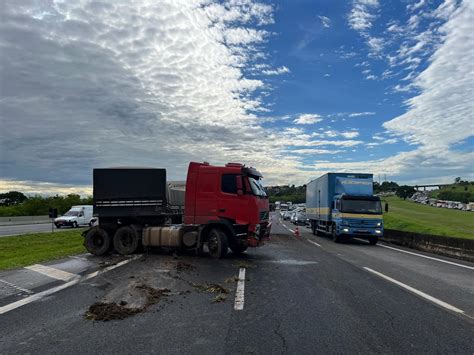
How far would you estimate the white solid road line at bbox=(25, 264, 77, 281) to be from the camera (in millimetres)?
10141

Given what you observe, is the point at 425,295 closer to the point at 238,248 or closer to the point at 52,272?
the point at 238,248

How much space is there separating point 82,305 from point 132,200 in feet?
28.4

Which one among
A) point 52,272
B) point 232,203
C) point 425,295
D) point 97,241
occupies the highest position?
point 232,203

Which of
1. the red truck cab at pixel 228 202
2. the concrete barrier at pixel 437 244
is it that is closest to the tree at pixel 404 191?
the concrete barrier at pixel 437 244

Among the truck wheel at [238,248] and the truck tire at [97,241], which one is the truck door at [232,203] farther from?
the truck tire at [97,241]

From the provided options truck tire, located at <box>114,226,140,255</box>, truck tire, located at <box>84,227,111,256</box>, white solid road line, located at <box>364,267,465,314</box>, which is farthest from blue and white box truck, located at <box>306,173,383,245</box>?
truck tire, located at <box>84,227,111,256</box>

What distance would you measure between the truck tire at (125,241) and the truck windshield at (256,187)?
4.58 m

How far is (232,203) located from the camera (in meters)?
14.2

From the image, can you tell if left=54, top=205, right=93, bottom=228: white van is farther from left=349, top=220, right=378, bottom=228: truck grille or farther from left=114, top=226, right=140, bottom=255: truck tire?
left=349, top=220, right=378, bottom=228: truck grille

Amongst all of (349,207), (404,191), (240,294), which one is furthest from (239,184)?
(404,191)

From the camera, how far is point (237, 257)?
14.8m

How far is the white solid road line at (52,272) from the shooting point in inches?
399

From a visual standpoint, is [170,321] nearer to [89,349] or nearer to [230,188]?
[89,349]

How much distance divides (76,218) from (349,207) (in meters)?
26.6
